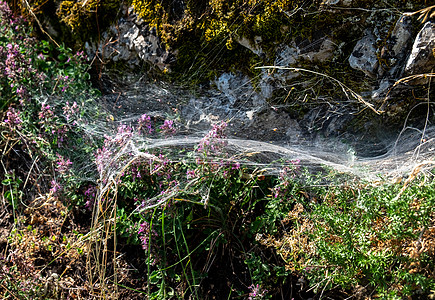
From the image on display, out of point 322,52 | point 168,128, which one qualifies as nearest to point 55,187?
point 168,128

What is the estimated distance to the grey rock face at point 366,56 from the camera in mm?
2867

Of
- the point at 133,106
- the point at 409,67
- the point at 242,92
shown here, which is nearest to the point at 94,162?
the point at 133,106

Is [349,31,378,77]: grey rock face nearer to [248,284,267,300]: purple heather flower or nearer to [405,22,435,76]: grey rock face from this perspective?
[405,22,435,76]: grey rock face

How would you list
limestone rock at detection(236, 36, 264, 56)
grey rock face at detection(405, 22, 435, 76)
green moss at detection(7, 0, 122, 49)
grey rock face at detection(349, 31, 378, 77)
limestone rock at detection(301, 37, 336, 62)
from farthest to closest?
green moss at detection(7, 0, 122, 49), limestone rock at detection(236, 36, 264, 56), limestone rock at detection(301, 37, 336, 62), grey rock face at detection(349, 31, 378, 77), grey rock face at detection(405, 22, 435, 76)

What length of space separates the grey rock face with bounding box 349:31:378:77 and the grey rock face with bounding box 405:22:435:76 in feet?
0.73

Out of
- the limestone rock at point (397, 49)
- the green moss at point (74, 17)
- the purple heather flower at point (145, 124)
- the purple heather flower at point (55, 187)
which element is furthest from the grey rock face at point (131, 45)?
the limestone rock at point (397, 49)

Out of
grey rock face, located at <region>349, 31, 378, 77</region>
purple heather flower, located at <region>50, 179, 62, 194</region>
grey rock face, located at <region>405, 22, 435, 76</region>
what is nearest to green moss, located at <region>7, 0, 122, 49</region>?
purple heather flower, located at <region>50, 179, 62, 194</region>

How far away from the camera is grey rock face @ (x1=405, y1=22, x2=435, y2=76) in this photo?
2.65 m

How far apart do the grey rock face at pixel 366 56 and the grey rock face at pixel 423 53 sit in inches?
8.8

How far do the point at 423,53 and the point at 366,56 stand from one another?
0.36 metres

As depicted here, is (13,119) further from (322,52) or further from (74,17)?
(322,52)

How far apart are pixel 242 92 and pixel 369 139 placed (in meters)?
1.06

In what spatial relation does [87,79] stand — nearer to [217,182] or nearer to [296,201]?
[217,182]

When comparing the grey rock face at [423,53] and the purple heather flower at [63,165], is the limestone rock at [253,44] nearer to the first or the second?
the grey rock face at [423,53]
